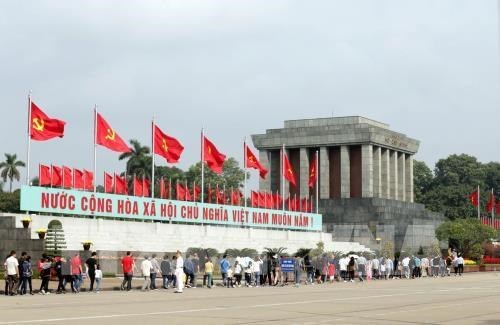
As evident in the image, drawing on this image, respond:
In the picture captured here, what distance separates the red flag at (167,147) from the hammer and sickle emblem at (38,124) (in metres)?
9.95

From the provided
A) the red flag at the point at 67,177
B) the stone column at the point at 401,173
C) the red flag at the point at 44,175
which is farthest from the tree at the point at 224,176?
the red flag at the point at 44,175

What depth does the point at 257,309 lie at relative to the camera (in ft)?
81.2

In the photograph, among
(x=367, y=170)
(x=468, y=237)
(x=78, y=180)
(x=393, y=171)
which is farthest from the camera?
(x=393, y=171)

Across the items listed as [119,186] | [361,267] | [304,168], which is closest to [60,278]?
[361,267]

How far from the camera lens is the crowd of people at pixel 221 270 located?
1346 inches

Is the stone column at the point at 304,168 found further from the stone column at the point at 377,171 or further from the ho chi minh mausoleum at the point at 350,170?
the stone column at the point at 377,171

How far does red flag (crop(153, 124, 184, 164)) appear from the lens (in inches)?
2270

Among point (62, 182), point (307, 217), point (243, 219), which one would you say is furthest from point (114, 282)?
point (307, 217)

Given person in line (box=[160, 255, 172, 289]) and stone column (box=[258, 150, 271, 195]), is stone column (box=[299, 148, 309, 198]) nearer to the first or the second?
stone column (box=[258, 150, 271, 195])

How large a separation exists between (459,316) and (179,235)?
1616 inches

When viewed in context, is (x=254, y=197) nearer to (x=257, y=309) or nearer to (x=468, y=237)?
(x=468, y=237)

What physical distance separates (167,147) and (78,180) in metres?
6.14

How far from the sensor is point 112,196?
186 feet

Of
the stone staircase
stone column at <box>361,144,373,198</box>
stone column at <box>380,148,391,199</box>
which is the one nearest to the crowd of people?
the stone staircase
